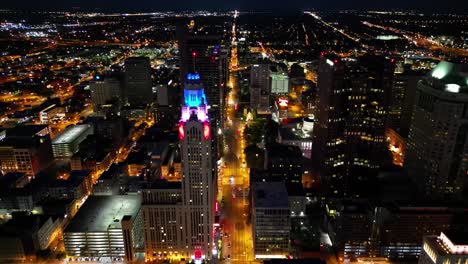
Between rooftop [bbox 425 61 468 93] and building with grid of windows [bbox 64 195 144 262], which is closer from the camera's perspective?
building with grid of windows [bbox 64 195 144 262]

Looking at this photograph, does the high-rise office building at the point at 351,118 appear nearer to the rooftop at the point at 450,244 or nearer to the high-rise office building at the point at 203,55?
the rooftop at the point at 450,244

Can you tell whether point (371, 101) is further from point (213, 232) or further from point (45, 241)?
point (45, 241)

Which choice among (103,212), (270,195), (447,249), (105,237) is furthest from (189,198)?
(447,249)

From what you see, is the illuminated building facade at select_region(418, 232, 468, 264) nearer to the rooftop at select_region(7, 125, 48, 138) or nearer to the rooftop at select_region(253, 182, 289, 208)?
the rooftop at select_region(253, 182, 289, 208)

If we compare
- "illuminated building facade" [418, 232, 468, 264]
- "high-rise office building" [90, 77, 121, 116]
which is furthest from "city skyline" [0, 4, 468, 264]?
"high-rise office building" [90, 77, 121, 116]

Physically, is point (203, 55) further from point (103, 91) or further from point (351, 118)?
point (103, 91)

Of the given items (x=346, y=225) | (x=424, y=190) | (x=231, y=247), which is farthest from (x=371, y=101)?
(x=231, y=247)

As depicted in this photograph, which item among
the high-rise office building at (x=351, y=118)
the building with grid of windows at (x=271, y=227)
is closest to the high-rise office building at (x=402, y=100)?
the high-rise office building at (x=351, y=118)
